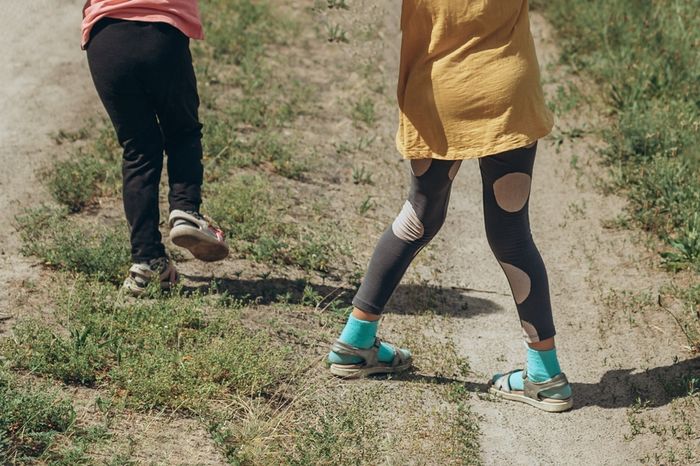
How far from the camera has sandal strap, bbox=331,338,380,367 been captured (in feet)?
13.5

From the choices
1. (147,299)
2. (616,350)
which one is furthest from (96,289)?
(616,350)

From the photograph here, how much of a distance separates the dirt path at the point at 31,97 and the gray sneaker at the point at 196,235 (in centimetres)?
74

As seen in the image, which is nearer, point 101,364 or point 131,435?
point 131,435

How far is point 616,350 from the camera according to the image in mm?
4660

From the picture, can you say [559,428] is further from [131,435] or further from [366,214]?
[366,214]

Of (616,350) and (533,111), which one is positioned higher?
(533,111)

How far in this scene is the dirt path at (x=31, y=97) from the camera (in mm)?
5309

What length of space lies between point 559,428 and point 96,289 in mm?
2062

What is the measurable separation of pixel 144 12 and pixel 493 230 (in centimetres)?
170

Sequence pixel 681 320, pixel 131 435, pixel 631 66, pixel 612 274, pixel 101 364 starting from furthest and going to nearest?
pixel 631 66
pixel 612 274
pixel 681 320
pixel 101 364
pixel 131 435

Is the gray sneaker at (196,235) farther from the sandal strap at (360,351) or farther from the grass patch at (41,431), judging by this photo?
the grass patch at (41,431)

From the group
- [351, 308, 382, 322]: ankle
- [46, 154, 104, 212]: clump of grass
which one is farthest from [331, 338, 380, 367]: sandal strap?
[46, 154, 104, 212]: clump of grass

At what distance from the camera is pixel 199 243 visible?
14.6 feet

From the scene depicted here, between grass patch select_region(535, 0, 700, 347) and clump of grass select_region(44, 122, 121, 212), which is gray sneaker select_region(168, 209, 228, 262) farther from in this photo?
grass patch select_region(535, 0, 700, 347)
